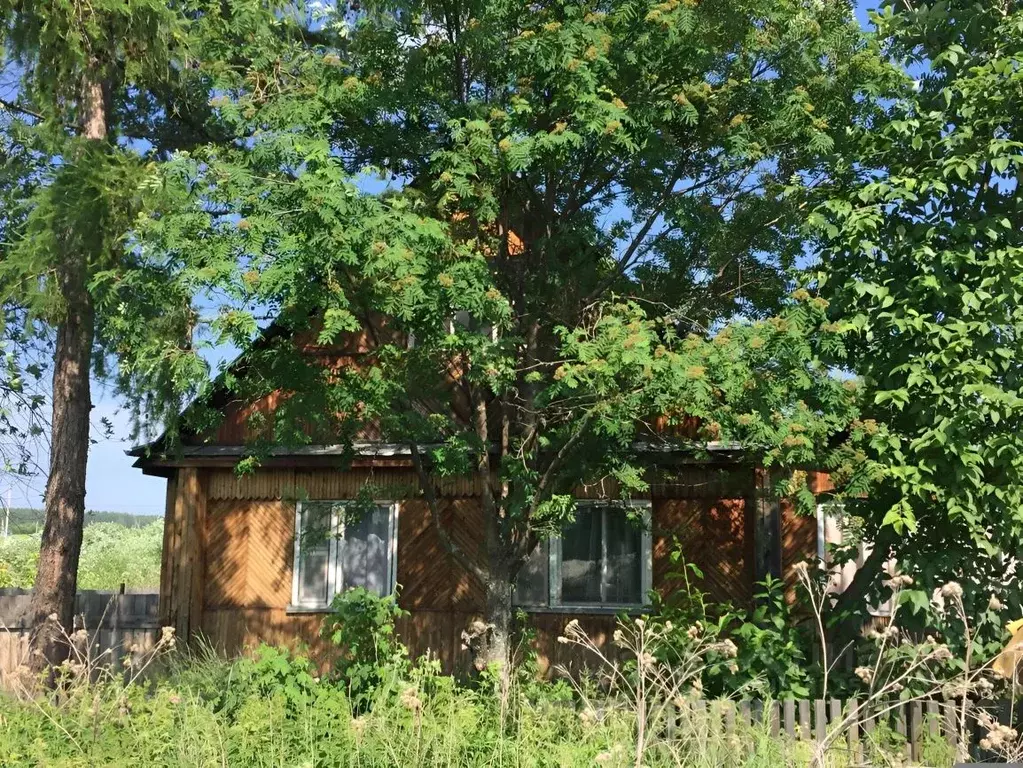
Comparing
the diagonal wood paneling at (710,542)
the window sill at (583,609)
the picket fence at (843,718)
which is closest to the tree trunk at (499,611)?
the window sill at (583,609)

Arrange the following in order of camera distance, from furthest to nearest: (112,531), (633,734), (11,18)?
(112,531)
(11,18)
(633,734)

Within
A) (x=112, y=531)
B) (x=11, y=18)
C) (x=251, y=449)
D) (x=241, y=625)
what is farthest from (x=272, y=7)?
(x=112, y=531)

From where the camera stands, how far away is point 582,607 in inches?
537

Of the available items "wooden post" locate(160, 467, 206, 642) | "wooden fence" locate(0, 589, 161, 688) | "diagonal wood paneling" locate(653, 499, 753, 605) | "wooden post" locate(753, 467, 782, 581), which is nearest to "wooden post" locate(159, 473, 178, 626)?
"wooden post" locate(160, 467, 206, 642)

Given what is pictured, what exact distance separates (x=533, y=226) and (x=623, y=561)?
4899 mm

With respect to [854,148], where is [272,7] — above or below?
above

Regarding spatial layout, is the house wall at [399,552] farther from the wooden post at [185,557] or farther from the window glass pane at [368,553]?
the window glass pane at [368,553]

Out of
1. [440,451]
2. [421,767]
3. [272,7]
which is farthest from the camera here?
[272,7]

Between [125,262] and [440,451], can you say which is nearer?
[440,451]

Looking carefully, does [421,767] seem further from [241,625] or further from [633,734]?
[241,625]

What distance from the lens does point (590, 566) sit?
545 inches

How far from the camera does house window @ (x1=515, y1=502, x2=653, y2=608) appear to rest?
539 inches

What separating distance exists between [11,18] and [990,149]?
32.6ft

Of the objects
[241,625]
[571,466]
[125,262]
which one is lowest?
[241,625]
